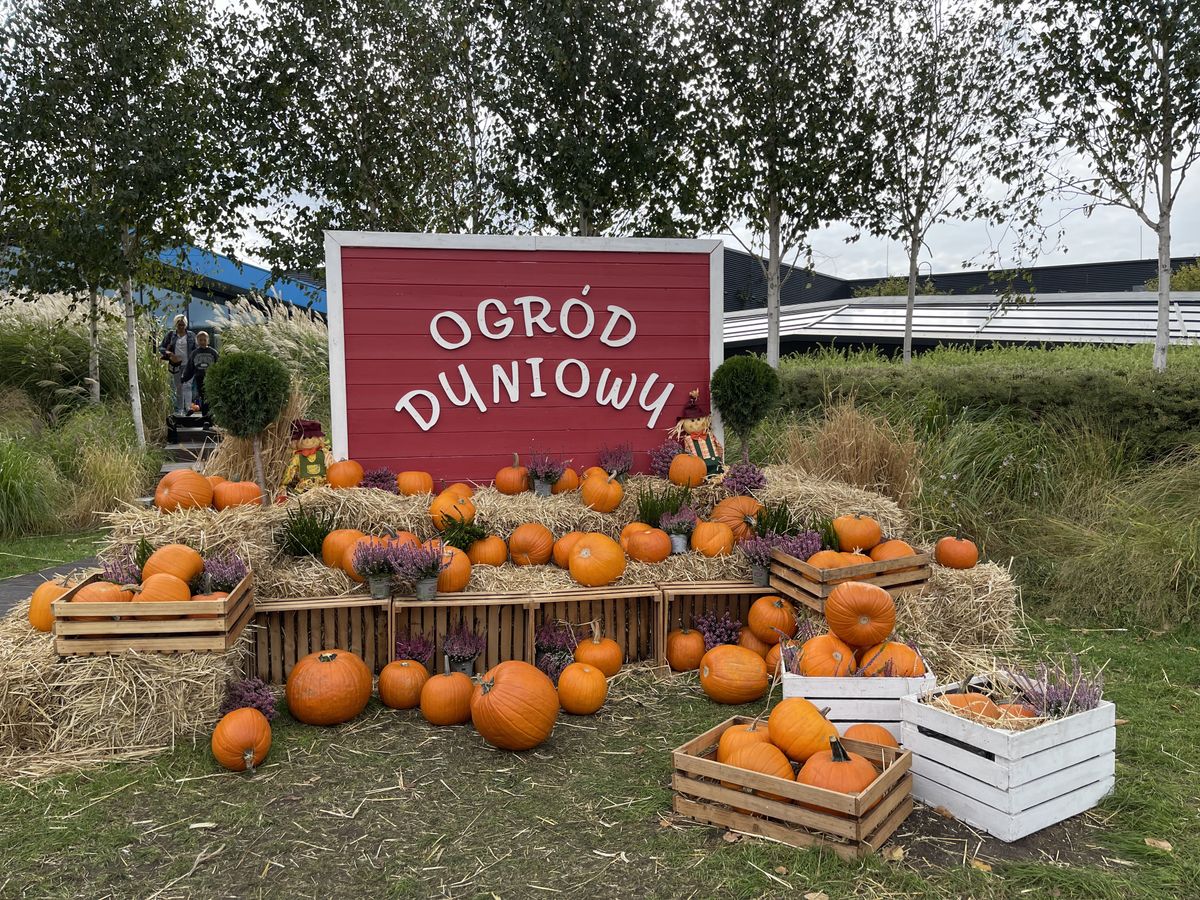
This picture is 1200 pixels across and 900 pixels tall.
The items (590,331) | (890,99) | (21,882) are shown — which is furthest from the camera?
(890,99)

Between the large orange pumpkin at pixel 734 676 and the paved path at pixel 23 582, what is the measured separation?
447 centimetres

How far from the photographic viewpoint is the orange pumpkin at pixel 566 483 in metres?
5.81

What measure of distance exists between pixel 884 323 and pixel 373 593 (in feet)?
69.3

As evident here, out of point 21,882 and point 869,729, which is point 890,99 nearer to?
point 869,729

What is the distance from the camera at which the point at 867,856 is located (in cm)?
277

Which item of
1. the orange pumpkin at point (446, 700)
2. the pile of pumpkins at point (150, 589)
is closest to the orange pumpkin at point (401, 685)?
the orange pumpkin at point (446, 700)

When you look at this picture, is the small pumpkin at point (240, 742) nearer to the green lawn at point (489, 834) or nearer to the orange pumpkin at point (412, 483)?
the green lawn at point (489, 834)

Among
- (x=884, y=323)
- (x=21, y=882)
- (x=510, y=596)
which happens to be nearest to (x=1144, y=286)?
(x=884, y=323)

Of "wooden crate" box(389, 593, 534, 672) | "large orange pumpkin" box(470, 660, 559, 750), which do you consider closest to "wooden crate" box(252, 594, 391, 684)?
"wooden crate" box(389, 593, 534, 672)

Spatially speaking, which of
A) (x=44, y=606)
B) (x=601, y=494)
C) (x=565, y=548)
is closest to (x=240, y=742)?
(x=44, y=606)

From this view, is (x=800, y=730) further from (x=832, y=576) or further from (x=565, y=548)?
(x=565, y=548)

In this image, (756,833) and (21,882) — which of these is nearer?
(21,882)

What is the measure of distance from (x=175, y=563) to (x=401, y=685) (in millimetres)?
1239

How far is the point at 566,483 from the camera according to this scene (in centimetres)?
584
